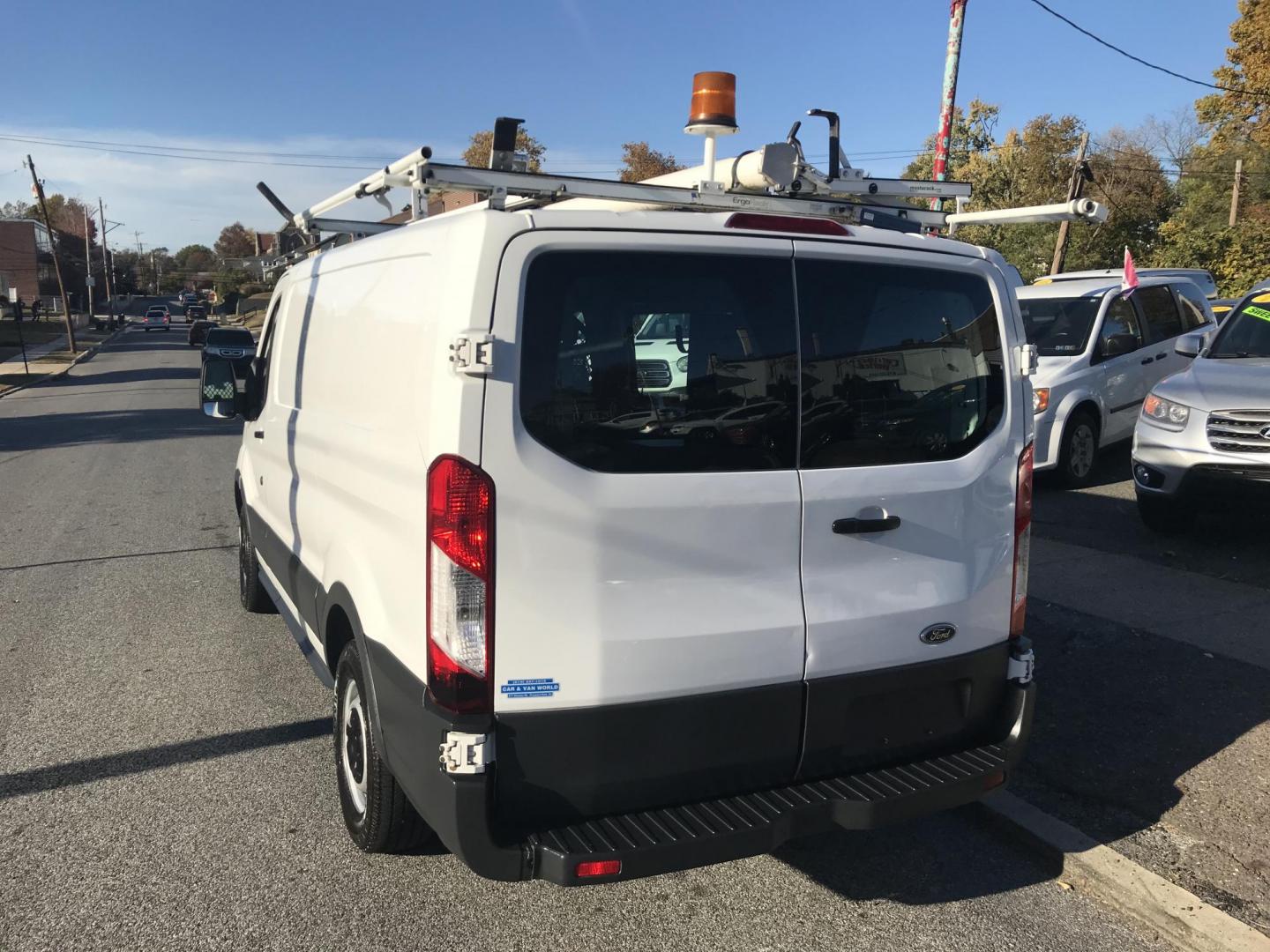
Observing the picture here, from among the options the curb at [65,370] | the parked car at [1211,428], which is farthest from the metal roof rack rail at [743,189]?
the curb at [65,370]

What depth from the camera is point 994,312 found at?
3391 millimetres

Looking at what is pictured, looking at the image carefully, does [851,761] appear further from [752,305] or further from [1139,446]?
[1139,446]

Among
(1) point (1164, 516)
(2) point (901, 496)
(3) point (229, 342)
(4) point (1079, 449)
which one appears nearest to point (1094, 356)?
(4) point (1079, 449)

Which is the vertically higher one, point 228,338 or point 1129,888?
point 228,338

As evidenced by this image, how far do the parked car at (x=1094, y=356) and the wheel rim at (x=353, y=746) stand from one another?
306 inches

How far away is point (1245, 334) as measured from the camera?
26.0 feet

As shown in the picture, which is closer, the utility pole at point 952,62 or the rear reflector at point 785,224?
the rear reflector at point 785,224

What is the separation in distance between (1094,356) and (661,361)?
8.48 metres

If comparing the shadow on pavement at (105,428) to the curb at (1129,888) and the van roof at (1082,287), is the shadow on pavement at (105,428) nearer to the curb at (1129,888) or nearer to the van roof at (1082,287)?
the van roof at (1082,287)

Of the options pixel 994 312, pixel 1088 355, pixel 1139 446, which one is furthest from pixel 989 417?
pixel 1088 355

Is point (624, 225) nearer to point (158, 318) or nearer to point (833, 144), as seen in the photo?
point (833, 144)

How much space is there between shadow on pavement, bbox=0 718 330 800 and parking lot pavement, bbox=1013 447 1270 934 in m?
3.21

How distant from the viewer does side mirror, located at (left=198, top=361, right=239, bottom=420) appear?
5.36 metres

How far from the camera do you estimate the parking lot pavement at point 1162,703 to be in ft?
11.7
